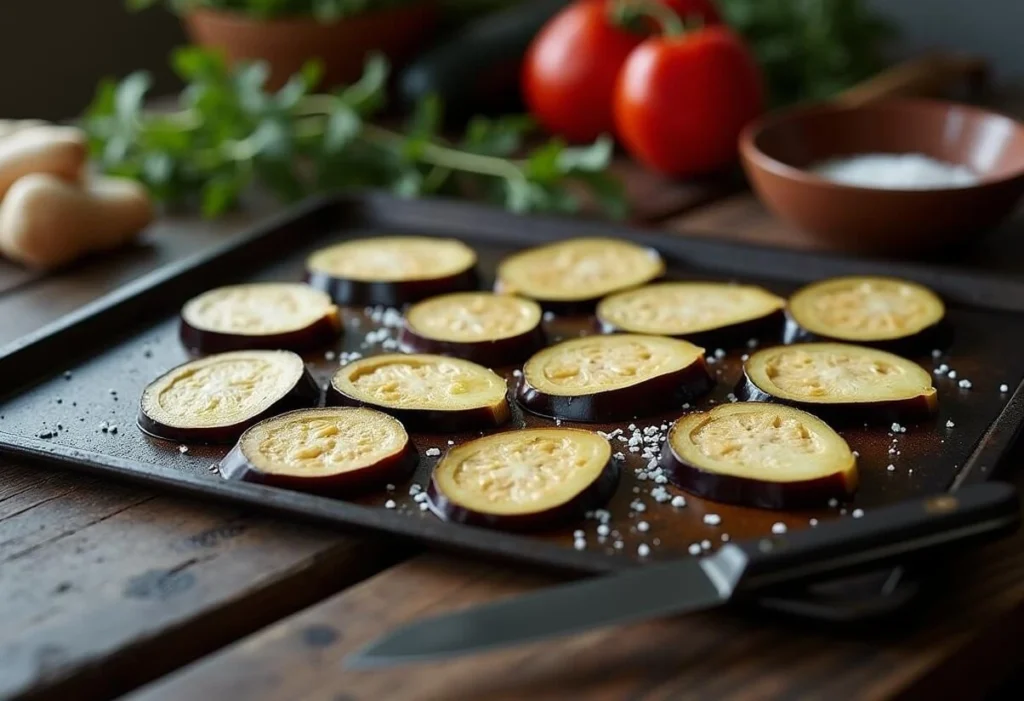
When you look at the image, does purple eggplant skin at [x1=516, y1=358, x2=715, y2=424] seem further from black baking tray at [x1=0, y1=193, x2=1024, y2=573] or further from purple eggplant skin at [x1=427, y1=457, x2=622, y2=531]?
purple eggplant skin at [x1=427, y1=457, x2=622, y2=531]

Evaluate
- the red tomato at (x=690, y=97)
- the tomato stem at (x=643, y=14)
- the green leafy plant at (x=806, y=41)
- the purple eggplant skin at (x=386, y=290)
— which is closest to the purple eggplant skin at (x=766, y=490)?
the purple eggplant skin at (x=386, y=290)

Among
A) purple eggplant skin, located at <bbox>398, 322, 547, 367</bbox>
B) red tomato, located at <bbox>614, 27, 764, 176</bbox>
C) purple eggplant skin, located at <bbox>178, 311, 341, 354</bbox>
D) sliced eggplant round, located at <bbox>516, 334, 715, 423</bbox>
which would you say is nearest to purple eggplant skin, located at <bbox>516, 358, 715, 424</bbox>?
sliced eggplant round, located at <bbox>516, 334, 715, 423</bbox>

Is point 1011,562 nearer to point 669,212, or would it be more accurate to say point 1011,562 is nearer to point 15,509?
point 15,509

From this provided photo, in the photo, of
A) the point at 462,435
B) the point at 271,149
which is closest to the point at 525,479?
the point at 462,435

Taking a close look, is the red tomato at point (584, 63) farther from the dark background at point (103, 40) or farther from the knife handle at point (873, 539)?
the knife handle at point (873, 539)

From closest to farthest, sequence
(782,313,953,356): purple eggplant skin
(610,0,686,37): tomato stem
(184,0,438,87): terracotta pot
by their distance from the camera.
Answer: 1. (782,313,953,356): purple eggplant skin
2. (610,0,686,37): tomato stem
3. (184,0,438,87): terracotta pot
